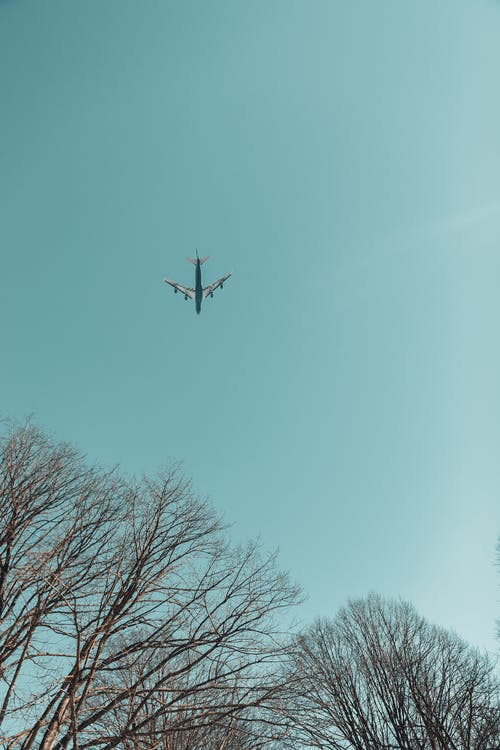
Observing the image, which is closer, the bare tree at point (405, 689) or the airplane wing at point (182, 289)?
the bare tree at point (405, 689)

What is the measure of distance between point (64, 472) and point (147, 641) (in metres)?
4.45

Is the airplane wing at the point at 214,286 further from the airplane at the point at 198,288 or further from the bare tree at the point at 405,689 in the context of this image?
the bare tree at the point at 405,689

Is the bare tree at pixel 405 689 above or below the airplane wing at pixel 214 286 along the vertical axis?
below

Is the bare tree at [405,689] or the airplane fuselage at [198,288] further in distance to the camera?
the airplane fuselage at [198,288]

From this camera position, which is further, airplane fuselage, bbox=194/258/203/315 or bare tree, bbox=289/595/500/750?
airplane fuselage, bbox=194/258/203/315

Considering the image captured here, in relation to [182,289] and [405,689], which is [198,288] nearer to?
[182,289]

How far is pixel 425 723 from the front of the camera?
40.4 feet

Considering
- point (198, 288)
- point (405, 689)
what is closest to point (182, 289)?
point (198, 288)

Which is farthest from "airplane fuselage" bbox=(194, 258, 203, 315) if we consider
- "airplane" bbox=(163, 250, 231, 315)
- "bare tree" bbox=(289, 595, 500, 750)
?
"bare tree" bbox=(289, 595, 500, 750)

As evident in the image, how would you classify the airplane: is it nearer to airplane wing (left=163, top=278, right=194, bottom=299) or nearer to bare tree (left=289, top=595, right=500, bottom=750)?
airplane wing (left=163, top=278, right=194, bottom=299)

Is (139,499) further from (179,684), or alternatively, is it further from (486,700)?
(486,700)

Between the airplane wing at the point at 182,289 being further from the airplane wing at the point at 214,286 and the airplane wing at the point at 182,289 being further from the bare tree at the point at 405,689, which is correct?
the bare tree at the point at 405,689

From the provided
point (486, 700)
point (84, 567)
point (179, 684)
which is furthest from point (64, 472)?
point (486, 700)

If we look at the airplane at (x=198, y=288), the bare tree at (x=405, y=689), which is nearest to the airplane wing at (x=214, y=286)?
the airplane at (x=198, y=288)
